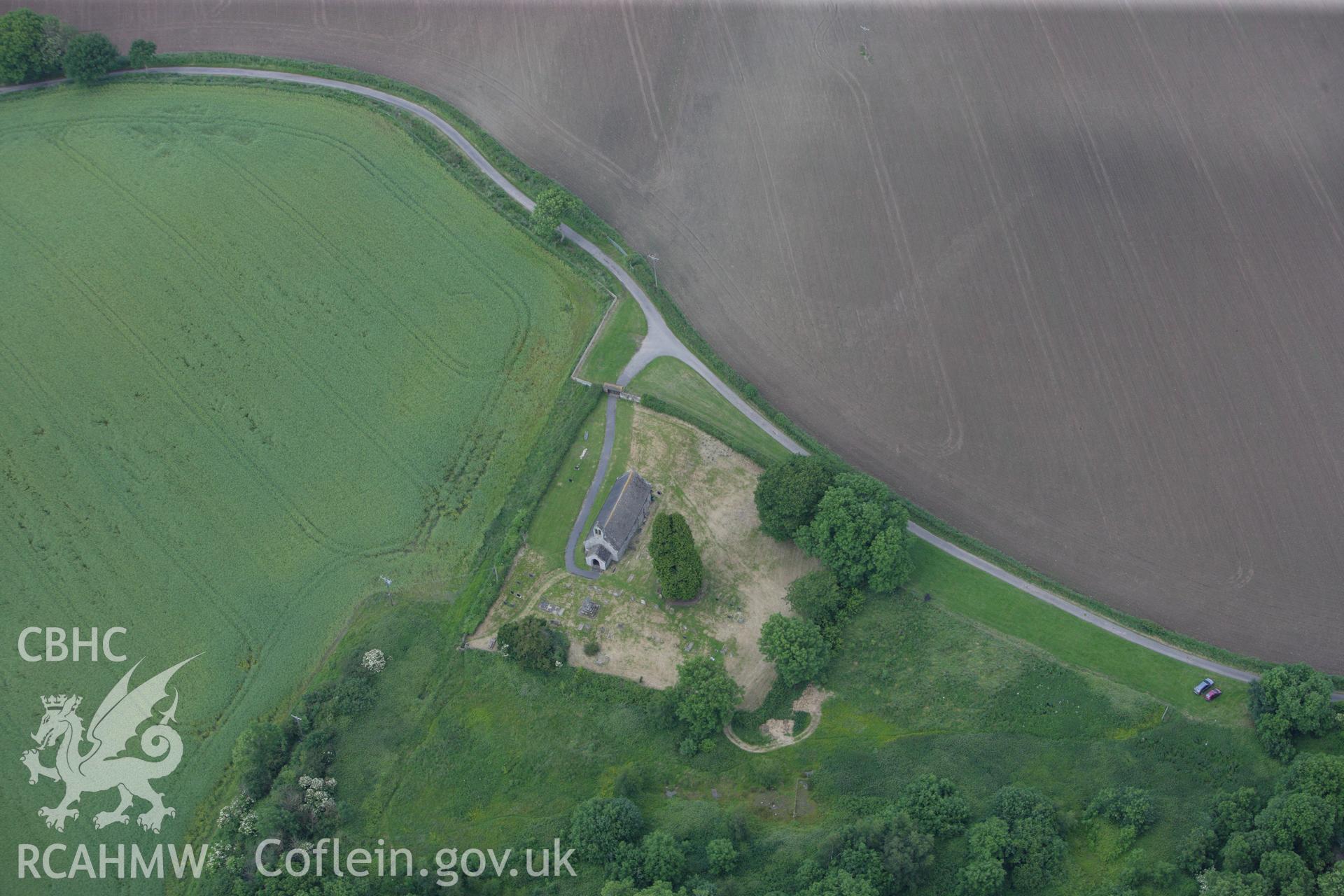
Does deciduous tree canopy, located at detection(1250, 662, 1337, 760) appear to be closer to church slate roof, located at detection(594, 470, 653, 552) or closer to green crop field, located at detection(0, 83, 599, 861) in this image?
church slate roof, located at detection(594, 470, 653, 552)

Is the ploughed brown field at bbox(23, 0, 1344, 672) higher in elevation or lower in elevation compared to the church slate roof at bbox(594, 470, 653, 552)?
higher

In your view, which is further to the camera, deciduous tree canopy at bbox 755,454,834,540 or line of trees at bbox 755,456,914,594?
deciduous tree canopy at bbox 755,454,834,540

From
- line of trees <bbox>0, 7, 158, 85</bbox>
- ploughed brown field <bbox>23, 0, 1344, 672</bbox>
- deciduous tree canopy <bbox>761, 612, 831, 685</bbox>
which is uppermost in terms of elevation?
ploughed brown field <bbox>23, 0, 1344, 672</bbox>

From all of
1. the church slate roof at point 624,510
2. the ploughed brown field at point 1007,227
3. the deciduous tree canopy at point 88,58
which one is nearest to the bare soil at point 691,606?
the church slate roof at point 624,510

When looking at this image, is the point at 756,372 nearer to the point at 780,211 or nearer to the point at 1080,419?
the point at 780,211

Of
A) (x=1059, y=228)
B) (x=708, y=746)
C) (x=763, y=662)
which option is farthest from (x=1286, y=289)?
(x=708, y=746)

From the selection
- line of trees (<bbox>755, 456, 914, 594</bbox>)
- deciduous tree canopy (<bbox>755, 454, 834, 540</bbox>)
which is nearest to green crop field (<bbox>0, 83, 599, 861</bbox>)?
deciduous tree canopy (<bbox>755, 454, 834, 540</bbox>)

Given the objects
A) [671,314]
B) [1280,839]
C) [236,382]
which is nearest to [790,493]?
[671,314]
